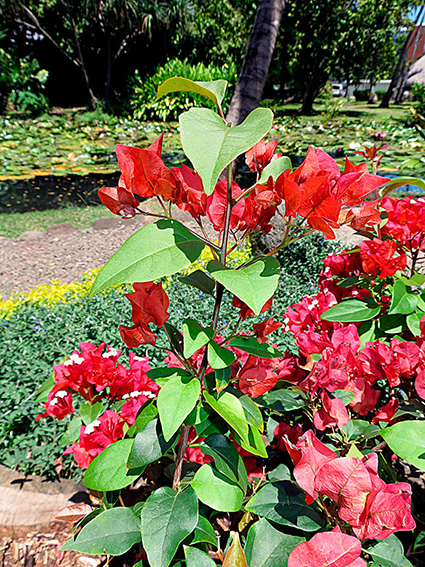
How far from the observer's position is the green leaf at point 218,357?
0.61m

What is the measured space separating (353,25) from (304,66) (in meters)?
1.83

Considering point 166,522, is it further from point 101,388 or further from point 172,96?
point 172,96

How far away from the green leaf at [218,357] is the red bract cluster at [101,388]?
435 millimetres

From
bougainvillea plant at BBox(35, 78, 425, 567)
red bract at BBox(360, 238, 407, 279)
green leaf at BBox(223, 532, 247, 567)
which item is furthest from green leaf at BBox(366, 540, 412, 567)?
red bract at BBox(360, 238, 407, 279)

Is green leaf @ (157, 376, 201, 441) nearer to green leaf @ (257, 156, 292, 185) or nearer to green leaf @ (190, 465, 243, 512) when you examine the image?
green leaf @ (190, 465, 243, 512)

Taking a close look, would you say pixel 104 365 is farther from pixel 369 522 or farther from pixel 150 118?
pixel 150 118

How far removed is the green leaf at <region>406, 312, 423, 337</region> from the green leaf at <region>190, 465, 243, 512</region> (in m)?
0.63

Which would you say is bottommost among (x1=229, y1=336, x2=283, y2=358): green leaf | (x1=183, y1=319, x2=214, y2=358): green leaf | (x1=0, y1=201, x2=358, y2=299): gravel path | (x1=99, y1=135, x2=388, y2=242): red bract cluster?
(x1=0, y1=201, x2=358, y2=299): gravel path

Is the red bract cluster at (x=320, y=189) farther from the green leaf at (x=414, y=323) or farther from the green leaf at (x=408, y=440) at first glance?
the green leaf at (x=414, y=323)

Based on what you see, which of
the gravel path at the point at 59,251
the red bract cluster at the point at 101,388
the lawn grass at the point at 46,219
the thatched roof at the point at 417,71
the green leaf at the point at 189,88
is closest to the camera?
the green leaf at the point at 189,88

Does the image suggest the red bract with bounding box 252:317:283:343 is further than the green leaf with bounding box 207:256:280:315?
Yes

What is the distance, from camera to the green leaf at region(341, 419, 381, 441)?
0.85 meters

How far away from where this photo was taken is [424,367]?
33.8 inches

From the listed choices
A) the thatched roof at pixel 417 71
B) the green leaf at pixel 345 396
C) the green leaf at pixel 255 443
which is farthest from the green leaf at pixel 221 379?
the thatched roof at pixel 417 71
